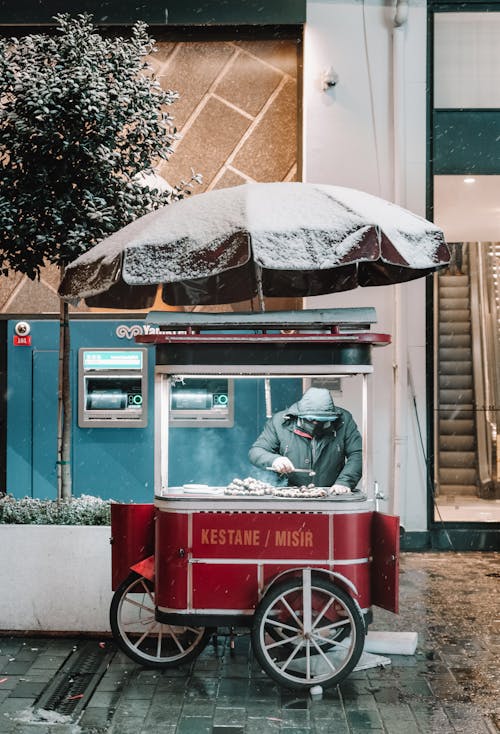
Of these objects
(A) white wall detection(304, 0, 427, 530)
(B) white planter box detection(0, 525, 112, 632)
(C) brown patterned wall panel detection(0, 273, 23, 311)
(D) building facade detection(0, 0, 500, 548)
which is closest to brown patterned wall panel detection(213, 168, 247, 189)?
(D) building facade detection(0, 0, 500, 548)

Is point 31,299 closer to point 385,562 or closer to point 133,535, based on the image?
point 133,535

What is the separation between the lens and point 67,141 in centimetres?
642

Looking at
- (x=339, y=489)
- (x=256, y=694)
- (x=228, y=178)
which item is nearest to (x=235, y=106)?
(x=228, y=178)

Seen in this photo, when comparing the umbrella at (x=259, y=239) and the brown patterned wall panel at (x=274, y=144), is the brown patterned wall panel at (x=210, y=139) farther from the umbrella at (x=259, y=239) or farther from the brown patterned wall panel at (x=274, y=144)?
the umbrella at (x=259, y=239)

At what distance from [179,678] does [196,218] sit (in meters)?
2.78

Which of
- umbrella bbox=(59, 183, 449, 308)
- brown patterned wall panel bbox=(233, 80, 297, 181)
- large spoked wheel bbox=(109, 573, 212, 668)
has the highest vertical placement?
brown patterned wall panel bbox=(233, 80, 297, 181)

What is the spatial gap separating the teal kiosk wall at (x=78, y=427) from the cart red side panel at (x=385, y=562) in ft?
12.0

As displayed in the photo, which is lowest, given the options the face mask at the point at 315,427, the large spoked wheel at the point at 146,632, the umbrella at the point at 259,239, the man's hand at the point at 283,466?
the large spoked wheel at the point at 146,632

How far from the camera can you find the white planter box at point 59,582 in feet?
20.4

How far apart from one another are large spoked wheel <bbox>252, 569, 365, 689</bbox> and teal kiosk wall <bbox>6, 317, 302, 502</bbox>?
3759 mm

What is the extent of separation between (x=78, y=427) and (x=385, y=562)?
4.61 metres

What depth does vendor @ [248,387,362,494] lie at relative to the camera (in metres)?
5.81

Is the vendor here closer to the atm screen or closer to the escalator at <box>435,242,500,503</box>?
the atm screen

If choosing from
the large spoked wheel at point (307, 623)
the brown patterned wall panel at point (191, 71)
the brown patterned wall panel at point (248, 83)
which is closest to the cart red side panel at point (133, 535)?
the large spoked wheel at point (307, 623)
